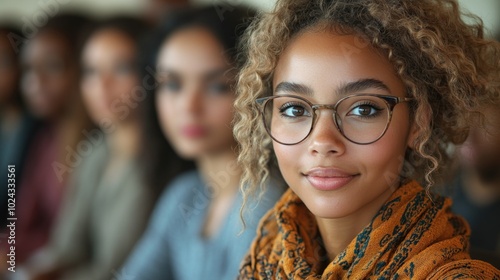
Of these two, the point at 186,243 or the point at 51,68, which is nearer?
the point at 186,243

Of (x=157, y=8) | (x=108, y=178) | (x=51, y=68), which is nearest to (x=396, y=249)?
(x=108, y=178)

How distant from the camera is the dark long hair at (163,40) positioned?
142 centimetres

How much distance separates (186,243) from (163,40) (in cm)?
45

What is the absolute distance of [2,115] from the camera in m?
2.25

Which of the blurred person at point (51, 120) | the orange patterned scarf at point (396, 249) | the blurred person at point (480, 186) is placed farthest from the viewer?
the blurred person at point (51, 120)

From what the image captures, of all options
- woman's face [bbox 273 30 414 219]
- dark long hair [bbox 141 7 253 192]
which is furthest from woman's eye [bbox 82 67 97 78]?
woman's face [bbox 273 30 414 219]

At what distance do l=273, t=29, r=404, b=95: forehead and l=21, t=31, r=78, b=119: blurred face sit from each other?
131cm

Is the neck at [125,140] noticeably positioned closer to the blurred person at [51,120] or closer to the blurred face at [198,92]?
the blurred person at [51,120]

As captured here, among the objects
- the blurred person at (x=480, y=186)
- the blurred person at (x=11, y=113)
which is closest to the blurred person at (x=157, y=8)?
the blurred person at (x=11, y=113)

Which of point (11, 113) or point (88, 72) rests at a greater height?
point (88, 72)

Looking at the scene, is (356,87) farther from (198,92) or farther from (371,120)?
(198,92)

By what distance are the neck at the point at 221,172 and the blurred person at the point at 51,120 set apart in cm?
64

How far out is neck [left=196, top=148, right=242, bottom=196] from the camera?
4.53ft

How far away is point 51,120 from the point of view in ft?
6.95
